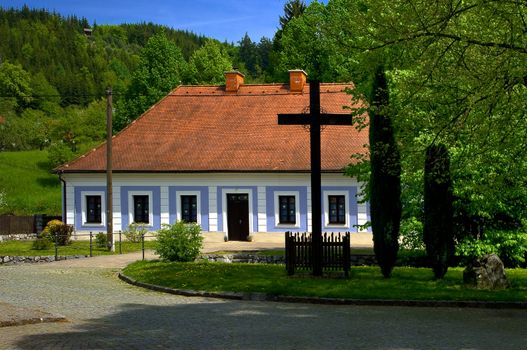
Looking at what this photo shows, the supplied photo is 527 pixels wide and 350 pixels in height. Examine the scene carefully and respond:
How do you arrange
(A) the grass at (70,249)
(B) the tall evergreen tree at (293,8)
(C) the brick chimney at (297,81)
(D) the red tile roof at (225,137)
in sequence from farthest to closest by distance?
1. (B) the tall evergreen tree at (293,8)
2. (C) the brick chimney at (297,81)
3. (D) the red tile roof at (225,137)
4. (A) the grass at (70,249)

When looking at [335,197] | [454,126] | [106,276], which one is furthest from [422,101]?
Result: [335,197]

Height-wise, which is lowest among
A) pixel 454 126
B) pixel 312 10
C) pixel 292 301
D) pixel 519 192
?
pixel 292 301

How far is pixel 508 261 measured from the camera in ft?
74.1

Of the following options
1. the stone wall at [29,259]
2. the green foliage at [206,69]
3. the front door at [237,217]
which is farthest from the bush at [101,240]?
the green foliage at [206,69]

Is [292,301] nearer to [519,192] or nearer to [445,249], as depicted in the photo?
[445,249]

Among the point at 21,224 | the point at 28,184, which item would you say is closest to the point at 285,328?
the point at 21,224

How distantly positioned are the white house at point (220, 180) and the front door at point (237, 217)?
0.16ft

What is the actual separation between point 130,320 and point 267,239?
72.3 ft

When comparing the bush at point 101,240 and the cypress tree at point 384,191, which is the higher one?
the cypress tree at point 384,191

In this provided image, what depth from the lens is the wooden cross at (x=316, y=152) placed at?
17594 millimetres

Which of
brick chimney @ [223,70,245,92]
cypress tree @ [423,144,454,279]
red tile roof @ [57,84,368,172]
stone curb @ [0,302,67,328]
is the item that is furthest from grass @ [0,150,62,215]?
stone curb @ [0,302,67,328]

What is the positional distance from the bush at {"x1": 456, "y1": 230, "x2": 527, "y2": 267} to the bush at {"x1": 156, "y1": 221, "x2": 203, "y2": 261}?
326 inches

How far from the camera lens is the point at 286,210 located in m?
34.4

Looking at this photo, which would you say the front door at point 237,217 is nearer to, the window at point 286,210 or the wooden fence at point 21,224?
the window at point 286,210
